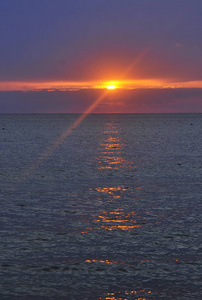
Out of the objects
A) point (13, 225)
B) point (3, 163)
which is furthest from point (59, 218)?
point (3, 163)

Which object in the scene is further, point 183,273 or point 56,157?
point 56,157

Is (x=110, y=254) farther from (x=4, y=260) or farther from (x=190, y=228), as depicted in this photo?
(x=190, y=228)

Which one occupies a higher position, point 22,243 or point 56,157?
point 56,157

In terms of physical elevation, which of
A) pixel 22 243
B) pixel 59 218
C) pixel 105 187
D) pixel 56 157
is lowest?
pixel 22 243

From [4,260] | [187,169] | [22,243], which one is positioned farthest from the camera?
[187,169]

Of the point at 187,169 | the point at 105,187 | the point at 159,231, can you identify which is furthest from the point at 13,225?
the point at 187,169

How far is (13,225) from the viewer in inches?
595

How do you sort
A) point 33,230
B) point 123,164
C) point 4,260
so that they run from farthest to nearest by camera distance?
point 123,164 < point 33,230 < point 4,260

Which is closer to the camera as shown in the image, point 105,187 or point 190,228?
point 190,228

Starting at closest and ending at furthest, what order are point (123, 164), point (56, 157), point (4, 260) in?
point (4, 260) < point (123, 164) < point (56, 157)

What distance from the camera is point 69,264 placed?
1120 cm

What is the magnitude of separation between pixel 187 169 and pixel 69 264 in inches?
846

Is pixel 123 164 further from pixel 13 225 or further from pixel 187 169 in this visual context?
pixel 13 225

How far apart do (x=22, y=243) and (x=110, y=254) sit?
2.61 meters
